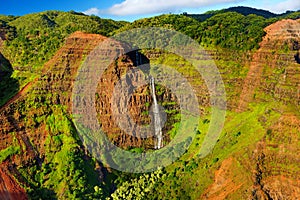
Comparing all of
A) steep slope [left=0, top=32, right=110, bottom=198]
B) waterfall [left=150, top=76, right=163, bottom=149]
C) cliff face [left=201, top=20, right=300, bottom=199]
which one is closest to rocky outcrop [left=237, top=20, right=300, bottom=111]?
cliff face [left=201, top=20, right=300, bottom=199]

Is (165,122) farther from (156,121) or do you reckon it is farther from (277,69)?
(277,69)

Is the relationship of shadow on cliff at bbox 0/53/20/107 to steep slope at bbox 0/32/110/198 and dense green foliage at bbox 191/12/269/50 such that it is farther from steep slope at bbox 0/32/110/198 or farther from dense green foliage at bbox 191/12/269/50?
dense green foliage at bbox 191/12/269/50

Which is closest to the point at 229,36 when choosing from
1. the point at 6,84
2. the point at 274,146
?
the point at 274,146

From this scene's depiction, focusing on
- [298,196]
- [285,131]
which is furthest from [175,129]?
[298,196]

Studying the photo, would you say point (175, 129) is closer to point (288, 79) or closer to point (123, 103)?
point (123, 103)

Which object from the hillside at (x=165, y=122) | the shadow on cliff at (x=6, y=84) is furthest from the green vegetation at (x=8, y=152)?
the shadow on cliff at (x=6, y=84)

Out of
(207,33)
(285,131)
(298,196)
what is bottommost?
(298,196)

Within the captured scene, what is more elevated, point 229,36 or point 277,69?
point 229,36
